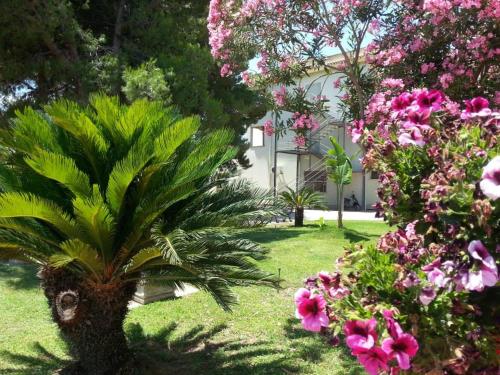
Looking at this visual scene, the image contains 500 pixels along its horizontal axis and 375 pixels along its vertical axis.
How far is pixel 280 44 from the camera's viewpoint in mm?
6758

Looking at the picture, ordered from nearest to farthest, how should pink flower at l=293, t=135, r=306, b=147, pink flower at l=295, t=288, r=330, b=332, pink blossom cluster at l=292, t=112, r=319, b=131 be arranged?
pink flower at l=295, t=288, r=330, b=332 → pink blossom cluster at l=292, t=112, r=319, b=131 → pink flower at l=293, t=135, r=306, b=147

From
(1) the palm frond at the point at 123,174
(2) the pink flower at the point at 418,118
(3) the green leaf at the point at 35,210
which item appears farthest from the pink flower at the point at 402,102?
(3) the green leaf at the point at 35,210

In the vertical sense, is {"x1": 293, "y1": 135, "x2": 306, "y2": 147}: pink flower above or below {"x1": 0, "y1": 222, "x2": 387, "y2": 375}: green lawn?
above

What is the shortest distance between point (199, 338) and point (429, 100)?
426cm

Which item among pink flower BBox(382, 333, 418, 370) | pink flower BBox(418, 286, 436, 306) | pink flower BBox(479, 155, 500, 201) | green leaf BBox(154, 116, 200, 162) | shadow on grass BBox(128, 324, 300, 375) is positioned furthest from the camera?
shadow on grass BBox(128, 324, 300, 375)

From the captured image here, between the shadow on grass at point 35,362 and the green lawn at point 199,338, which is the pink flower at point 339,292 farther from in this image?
the shadow on grass at point 35,362

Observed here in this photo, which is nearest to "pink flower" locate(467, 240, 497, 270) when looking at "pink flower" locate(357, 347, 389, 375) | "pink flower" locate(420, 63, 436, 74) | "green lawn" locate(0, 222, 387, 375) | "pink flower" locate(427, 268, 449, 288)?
"pink flower" locate(427, 268, 449, 288)

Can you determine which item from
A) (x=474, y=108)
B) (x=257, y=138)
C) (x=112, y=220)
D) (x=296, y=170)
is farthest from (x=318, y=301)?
(x=257, y=138)

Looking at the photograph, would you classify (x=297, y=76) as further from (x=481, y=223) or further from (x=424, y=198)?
(x=481, y=223)

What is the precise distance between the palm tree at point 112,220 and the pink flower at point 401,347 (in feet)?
7.78

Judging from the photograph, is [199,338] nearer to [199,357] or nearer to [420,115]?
[199,357]

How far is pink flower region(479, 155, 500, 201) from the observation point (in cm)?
176

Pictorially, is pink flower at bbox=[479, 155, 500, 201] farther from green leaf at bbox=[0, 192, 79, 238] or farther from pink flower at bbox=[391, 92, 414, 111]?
green leaf at bbox=[0, 192, 79, 238]

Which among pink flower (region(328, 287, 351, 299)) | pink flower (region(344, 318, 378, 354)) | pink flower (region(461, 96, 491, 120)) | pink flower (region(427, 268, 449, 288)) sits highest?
pink flower (region(461, 96, 491, 120))
